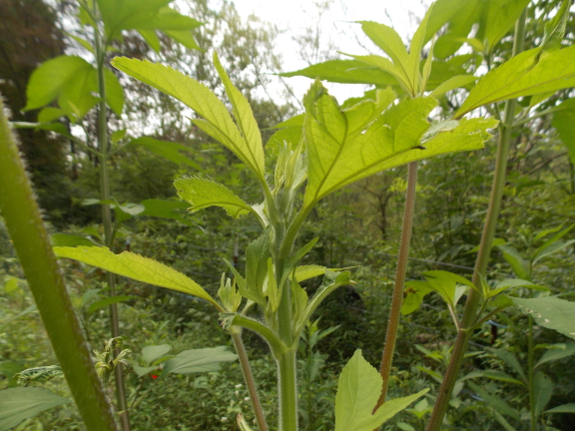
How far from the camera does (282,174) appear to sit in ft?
1.35

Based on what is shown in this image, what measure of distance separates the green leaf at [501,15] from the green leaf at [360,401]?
611 mm

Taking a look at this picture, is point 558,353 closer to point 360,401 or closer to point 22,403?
point 360,401

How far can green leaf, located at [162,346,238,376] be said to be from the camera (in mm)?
803

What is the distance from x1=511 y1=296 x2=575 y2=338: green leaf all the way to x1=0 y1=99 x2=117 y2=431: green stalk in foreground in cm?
52

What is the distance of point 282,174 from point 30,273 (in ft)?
0.87

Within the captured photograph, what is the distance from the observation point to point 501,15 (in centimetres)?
58

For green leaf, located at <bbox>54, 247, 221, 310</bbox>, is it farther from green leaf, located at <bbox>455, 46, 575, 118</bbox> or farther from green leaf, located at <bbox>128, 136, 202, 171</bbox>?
green leaf, located at <bbox>128, 136, 202, 171</bbox>

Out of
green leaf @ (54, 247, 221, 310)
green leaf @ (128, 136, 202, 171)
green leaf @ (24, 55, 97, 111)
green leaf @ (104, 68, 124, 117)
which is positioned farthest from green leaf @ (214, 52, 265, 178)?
green leaf @ (104, 68, 124, 117)

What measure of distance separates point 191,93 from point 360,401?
34 centimetres

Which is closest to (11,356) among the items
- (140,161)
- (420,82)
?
(420,82)

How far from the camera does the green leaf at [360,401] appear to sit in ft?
0.98

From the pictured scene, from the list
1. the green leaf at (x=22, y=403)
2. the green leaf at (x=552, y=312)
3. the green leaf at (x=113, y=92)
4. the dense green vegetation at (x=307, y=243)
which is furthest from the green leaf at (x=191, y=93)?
the green leaf at (x=113, y=92)

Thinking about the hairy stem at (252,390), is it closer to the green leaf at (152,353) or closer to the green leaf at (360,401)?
the green leaf at (360,401)

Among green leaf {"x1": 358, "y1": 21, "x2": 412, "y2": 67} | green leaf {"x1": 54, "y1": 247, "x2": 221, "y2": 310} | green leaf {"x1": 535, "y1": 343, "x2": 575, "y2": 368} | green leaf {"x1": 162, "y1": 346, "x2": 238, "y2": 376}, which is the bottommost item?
green leaf {"x1": 162, "y1": 346, "x2": 238, "y2": 376}
